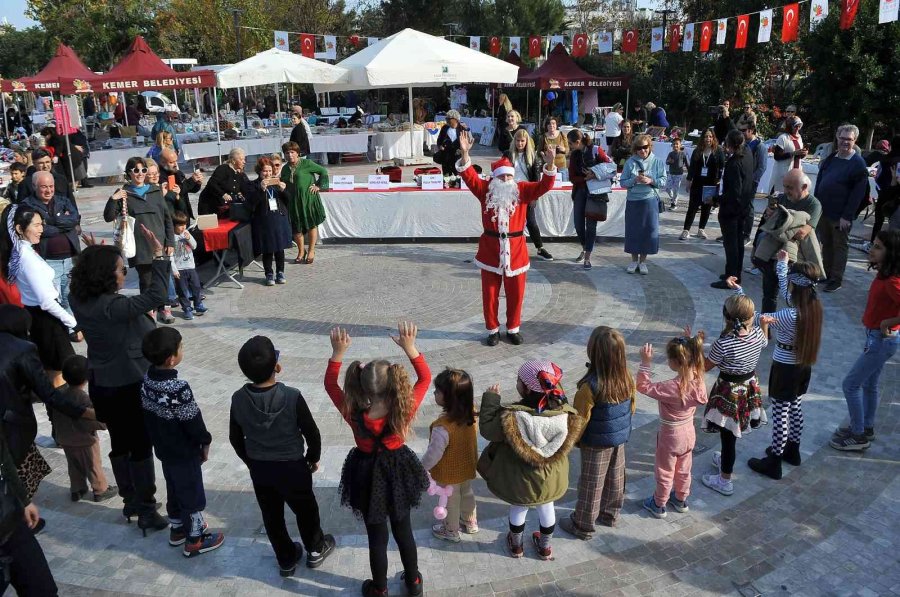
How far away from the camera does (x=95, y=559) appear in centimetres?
420

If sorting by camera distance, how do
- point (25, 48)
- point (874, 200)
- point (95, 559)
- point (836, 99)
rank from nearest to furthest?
point (95, 559)
point (874, 200)
point (836, 99)
point (25, 48)

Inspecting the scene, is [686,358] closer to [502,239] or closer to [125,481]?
[502,239]

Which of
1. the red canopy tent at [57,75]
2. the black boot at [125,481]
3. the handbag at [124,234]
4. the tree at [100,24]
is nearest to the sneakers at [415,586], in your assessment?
the black boot at [125,481]

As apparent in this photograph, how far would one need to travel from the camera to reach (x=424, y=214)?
1136cm

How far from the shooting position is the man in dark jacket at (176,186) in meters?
8.09

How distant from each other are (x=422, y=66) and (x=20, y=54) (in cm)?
5131

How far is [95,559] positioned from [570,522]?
2.91m

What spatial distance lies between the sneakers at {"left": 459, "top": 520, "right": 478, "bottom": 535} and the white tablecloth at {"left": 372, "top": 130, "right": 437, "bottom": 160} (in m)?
17.4

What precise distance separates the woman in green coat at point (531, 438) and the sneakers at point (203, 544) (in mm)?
1714

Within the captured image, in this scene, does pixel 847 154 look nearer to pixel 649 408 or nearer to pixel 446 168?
pixel 649 408

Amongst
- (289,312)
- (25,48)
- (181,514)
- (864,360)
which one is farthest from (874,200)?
(25,48)

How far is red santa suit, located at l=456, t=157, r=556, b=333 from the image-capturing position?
673cm

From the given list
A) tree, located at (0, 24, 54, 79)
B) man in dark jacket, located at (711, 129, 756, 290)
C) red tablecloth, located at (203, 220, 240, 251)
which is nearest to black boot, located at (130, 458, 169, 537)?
red tablecloth, located at (203, 220, 240, 251)

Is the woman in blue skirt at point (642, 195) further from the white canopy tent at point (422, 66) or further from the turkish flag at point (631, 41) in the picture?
the turkish flag at point (631, 41)
